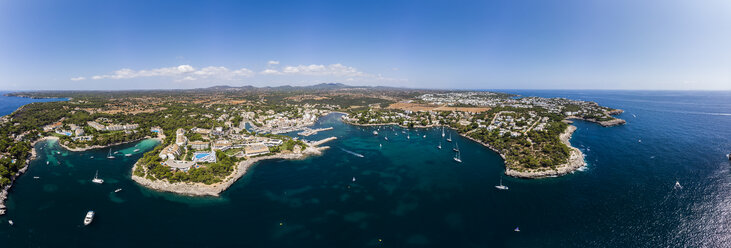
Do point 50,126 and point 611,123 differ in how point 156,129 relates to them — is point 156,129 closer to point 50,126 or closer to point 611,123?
point 50,126

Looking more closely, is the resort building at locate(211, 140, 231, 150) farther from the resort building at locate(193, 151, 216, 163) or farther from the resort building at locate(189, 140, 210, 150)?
the resort building at locate(193, 151, 216, 163)

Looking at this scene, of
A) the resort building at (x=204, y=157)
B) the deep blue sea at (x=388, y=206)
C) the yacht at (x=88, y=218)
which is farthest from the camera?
the resort building at (x=204, y=157)

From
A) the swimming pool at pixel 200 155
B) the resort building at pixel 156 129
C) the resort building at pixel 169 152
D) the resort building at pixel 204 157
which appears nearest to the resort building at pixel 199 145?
the resort building at pixel 169 152

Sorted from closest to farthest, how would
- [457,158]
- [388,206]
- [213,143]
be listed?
1. [388,206]
2. [457,158]
3. [213,143]

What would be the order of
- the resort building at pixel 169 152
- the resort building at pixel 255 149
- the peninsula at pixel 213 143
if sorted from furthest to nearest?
the resort building at pixel 255 149 → the resort building at pixel 169 152 → the peninsula at pixel 213 143

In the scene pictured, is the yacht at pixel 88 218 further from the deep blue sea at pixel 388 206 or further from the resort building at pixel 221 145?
the resort building at pixel 221 145

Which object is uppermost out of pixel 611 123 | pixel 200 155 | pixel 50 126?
pixel 50 126

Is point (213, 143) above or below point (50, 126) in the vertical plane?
below

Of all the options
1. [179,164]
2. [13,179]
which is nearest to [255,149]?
[179,164]

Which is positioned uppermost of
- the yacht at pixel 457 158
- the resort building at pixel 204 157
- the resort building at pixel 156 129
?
the resort building at pixel 156 129
